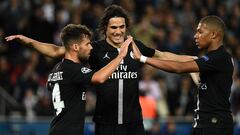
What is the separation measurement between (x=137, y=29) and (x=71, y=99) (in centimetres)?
918

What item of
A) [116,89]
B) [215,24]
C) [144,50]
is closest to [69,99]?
[116,89]

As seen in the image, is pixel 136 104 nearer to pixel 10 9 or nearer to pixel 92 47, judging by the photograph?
pixel 92 47

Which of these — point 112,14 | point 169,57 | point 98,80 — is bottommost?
point 98,80

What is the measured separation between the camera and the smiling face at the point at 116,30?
934 centimetres

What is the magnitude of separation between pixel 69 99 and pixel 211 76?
178cm

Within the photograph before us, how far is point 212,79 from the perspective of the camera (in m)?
9.05

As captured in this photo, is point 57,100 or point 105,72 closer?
point 105,72

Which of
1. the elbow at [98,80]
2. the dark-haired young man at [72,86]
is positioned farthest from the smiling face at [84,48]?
the elbow at [98,80]

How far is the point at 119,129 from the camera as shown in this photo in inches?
368

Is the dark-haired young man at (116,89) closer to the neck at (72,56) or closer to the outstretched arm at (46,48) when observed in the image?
the outstretched arm at (46,48)

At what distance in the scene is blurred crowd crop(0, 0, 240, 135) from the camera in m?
16.1

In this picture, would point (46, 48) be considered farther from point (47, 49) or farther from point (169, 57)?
point (169, 57)

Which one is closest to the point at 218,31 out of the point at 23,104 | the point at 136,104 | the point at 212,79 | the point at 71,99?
the point at 212,79

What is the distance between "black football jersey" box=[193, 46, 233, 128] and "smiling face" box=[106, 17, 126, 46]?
3.52 feet
